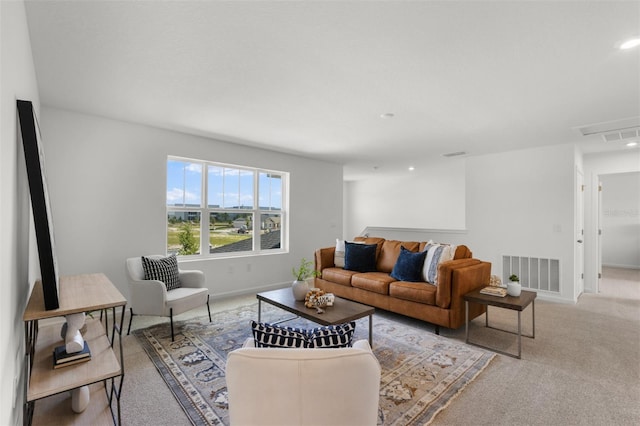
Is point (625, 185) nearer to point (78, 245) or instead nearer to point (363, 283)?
point (363, 283)

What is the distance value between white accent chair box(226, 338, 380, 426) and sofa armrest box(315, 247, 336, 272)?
360cm

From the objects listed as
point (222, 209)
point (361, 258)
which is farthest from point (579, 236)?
point (222, 209)

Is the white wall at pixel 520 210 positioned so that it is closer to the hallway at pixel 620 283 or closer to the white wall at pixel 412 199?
the white wall at pixel 412 199

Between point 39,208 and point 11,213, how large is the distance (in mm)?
121

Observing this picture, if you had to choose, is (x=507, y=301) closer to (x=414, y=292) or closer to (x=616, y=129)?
(x=414, y=292)

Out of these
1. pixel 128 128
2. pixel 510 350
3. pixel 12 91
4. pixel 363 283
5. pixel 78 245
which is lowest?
pixel 510 350

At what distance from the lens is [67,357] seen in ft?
5.48

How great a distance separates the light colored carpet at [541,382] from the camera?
6.24 ft

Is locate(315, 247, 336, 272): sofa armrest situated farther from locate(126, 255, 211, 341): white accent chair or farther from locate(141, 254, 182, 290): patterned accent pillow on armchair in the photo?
locate(141, 254, 182, 290): patterned accent pillow on armchair

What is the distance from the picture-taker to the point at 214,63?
7.72 ft

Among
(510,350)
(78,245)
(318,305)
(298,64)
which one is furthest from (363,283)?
(78,245)

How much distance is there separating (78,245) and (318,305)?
281cm

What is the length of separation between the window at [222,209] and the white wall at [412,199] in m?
3.42

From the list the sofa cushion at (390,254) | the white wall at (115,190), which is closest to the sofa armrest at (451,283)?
the sofa cushion at (390,254)
